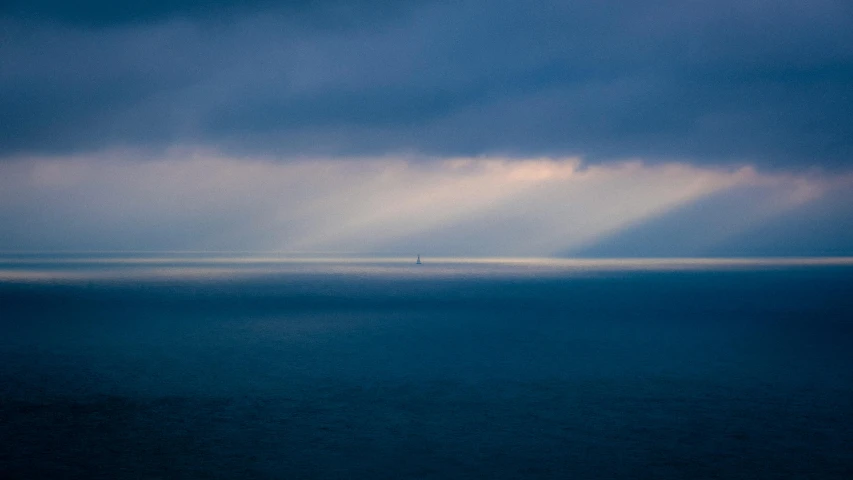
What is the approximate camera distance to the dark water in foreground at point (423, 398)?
15.1m

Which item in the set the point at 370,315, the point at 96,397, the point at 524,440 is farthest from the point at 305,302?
the point at 524,440

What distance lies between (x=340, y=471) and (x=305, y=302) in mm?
43799

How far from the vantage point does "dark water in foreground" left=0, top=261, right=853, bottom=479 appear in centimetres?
1505

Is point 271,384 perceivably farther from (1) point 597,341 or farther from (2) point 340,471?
(1) point 597,341

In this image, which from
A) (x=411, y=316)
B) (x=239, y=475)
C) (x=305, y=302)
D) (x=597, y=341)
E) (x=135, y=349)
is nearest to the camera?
(x=239, y=475)

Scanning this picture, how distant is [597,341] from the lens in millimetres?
34188

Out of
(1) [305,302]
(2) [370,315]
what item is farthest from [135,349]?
(1) [305,302]

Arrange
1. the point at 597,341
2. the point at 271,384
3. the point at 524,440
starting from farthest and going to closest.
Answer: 1. the point at 597,341
2. the point at 271,384
3. the point at 524,440

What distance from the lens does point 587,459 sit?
15.3 meters

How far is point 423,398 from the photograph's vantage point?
832 inches

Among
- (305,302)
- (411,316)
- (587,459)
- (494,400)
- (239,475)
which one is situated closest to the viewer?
(239,475)

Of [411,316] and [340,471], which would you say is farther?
[411,316]

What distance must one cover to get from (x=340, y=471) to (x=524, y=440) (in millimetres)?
4174

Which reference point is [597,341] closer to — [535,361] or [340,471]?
[535,361]
